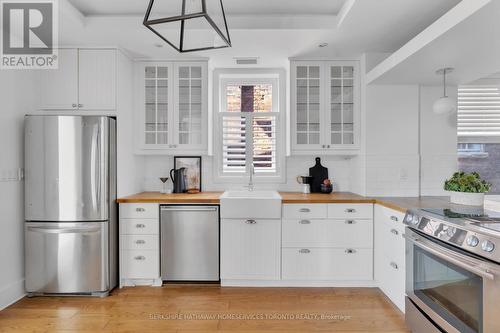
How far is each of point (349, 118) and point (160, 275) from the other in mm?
2584

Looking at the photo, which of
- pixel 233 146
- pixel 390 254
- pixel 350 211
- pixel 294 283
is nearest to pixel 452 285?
pixel 390 254

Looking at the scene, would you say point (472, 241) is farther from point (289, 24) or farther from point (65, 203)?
point (65, 203)

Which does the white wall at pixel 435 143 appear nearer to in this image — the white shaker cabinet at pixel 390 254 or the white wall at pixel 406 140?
the white wall at pixel 406 140

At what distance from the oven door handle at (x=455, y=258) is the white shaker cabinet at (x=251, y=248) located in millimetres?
1315

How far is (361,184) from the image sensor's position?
10.8 feet

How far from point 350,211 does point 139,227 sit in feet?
6.85

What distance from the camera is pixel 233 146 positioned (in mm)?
3686

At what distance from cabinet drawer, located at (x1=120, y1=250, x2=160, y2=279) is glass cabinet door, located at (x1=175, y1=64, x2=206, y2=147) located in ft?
3.99

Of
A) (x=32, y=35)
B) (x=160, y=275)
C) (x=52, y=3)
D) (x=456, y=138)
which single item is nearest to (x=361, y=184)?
(x=456, y=138)

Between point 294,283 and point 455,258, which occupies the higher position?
point 455,258

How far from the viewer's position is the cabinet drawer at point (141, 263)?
2.98 meters

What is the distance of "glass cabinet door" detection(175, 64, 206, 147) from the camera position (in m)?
3.35

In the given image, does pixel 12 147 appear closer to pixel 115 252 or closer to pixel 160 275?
pixel 115 252

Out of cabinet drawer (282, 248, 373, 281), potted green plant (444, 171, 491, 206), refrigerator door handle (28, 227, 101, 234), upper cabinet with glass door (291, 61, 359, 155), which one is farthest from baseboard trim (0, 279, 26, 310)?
potted green plant (444, 171, 491, 206)
